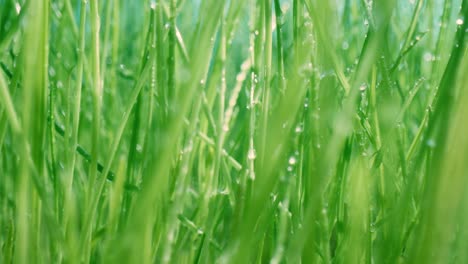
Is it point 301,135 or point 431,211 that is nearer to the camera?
point 431,211

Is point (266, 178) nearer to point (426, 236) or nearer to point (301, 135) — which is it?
point (426, 236)

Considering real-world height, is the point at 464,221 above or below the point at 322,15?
below

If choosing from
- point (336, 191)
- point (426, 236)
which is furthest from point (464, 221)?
point (336, 191)

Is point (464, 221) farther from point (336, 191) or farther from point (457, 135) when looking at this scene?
point (336, 191)

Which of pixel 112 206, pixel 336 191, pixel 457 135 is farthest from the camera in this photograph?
pixel 336 191

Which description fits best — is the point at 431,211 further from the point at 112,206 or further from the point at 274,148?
the point at 112,206

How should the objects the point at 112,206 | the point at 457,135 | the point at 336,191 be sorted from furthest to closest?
the point at 336,191, the point at 112,206, the point at 457,135

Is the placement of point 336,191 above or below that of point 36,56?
below

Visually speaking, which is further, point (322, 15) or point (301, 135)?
point (301, 135)

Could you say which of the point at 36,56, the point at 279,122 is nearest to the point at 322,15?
the point at 279,122
